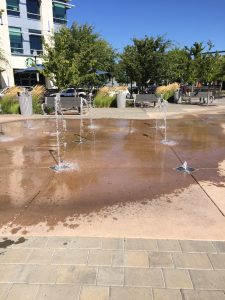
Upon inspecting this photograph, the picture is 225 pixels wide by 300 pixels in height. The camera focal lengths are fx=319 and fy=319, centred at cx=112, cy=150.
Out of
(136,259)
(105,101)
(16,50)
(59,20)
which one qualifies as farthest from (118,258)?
(59,20)

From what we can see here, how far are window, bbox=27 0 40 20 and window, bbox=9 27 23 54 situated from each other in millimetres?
2553

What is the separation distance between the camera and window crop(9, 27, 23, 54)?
115 feet

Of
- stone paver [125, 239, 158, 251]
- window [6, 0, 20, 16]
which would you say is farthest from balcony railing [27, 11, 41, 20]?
stone paver [125, 239, 158, 251]

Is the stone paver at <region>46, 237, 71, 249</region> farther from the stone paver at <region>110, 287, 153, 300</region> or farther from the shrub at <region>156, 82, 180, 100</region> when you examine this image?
the shrub at <region>156, 82, 180, 100</region>

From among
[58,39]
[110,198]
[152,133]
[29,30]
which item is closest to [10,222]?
[110,198]

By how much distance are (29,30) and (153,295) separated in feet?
126

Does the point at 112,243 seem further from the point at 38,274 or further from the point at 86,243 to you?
the point at 38,274

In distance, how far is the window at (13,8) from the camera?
1357 inches

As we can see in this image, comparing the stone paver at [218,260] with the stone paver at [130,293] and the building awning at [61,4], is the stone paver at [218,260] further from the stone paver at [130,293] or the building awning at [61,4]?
the building awning at [61,4]

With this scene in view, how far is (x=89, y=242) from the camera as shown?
135 inches

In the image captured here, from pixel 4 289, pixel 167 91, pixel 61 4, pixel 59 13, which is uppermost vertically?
pixel 61 4

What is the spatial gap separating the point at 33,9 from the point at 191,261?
39.3 m

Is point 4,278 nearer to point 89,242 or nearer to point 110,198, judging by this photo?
point 89,242

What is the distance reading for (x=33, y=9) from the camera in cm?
3688
